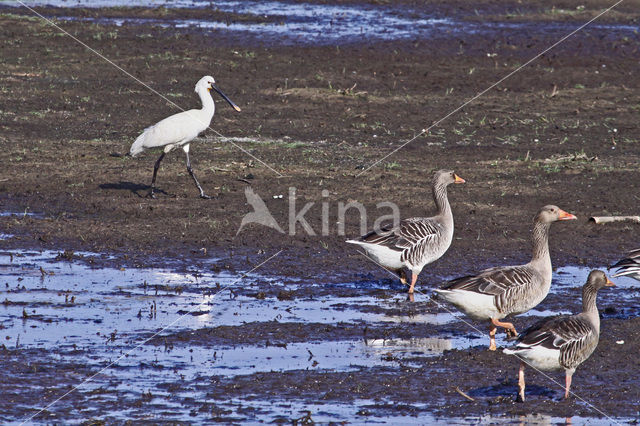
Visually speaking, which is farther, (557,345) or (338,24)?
(338,24)

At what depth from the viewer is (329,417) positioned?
24.7 feet

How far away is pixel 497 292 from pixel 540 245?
0.89 m

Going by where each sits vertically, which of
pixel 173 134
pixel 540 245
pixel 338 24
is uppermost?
pixel 338 24

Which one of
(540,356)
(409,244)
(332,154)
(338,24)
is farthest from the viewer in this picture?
(338,24)

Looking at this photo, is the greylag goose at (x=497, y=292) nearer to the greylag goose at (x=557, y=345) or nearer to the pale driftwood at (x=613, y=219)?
the greylag goose at (x=557, y=345)

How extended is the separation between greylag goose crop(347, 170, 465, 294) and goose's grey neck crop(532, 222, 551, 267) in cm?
166

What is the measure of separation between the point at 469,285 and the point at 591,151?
8.95 meters

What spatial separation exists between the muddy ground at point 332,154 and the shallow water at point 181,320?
36 centimetres

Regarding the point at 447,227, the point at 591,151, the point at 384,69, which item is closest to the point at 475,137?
the point at 591,151

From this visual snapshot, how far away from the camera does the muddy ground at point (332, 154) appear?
1186 cm

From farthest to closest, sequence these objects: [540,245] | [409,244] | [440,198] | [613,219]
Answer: [613,219], [440,198], [409,244], [540,245]

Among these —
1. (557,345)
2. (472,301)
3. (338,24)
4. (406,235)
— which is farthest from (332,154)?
(338,24)

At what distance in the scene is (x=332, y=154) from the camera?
55.9ft

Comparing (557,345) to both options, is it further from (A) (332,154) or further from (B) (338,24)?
(B) (338,24)
